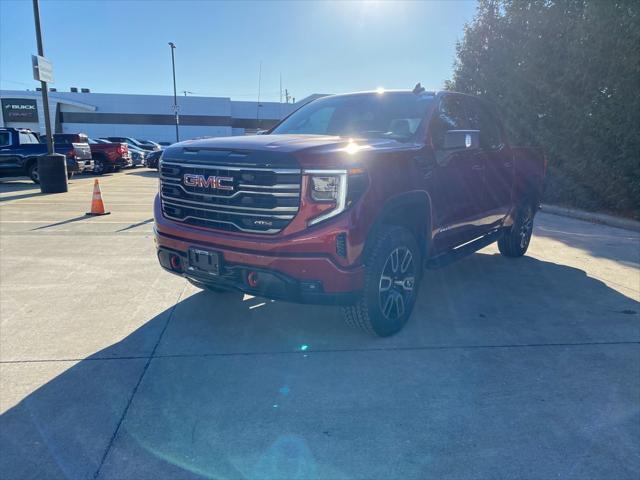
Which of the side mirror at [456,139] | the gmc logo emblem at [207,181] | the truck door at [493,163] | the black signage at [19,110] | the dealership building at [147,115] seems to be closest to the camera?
the gmc logo emblem at [207,181]

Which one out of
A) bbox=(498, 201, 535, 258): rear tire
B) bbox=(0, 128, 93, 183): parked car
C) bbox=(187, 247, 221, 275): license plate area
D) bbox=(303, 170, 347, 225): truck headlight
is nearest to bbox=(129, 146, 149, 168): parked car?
bbox=(0, 128, 93, 183): parked car

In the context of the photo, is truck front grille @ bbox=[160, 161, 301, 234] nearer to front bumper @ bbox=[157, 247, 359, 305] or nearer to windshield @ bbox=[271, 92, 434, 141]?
front bumper @ bbox=[157, 247, 359, 305]

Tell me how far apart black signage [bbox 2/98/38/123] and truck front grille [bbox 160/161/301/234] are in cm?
4512

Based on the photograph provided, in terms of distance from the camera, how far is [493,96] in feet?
49.0

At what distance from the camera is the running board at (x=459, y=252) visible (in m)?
4.40

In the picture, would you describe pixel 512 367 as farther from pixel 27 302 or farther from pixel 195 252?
pixel 27 302

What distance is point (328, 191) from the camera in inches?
125

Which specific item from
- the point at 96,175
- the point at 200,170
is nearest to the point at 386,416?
the point at 200,170

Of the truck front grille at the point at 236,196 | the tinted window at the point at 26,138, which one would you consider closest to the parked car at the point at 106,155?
the tinted window at the point at 26,138

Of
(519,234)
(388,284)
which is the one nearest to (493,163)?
(519,234)

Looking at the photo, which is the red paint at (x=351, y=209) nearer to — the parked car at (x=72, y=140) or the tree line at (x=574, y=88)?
the tree line at (x=574, y=88)

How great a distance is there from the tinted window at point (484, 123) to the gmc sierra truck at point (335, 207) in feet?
1.74

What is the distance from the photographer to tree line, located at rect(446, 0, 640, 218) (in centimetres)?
997

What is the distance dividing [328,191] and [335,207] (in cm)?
12
